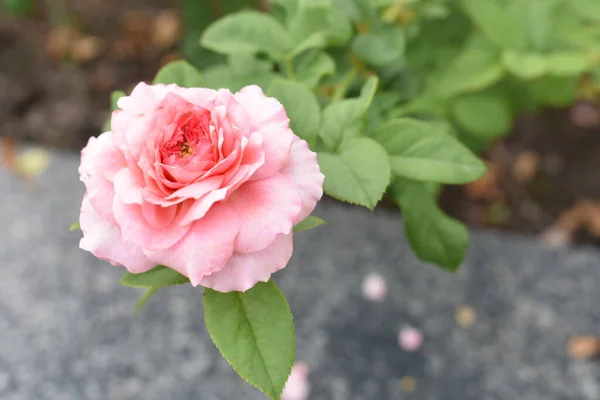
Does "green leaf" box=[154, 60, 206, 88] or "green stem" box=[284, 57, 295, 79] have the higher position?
"green leaf" box=[154, 60, 206, 88]

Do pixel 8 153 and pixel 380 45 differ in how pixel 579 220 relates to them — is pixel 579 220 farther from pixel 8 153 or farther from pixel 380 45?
pixel 8 153

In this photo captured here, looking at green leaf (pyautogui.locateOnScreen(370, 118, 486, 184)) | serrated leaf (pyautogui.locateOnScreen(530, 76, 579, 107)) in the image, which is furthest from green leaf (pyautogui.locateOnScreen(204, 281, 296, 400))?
serrated leaf (pyautogui.locateOnScreen(530, 76, 579, 107))

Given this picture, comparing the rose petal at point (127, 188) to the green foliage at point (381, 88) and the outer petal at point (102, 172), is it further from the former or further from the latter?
A: the green foliage at point (381, 88)

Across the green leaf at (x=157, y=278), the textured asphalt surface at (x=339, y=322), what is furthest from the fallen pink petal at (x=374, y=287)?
the green leaf at (x=157, y=278)

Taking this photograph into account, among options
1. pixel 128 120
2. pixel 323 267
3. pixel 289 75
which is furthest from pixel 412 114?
pixel 128 120

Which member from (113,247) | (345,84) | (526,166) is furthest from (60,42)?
(113,247)

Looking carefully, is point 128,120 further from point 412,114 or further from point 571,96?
point 571,96

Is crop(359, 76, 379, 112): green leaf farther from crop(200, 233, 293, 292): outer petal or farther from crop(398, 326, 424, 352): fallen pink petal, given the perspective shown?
crop(398, 326, 424, 352): fallen pink petal
